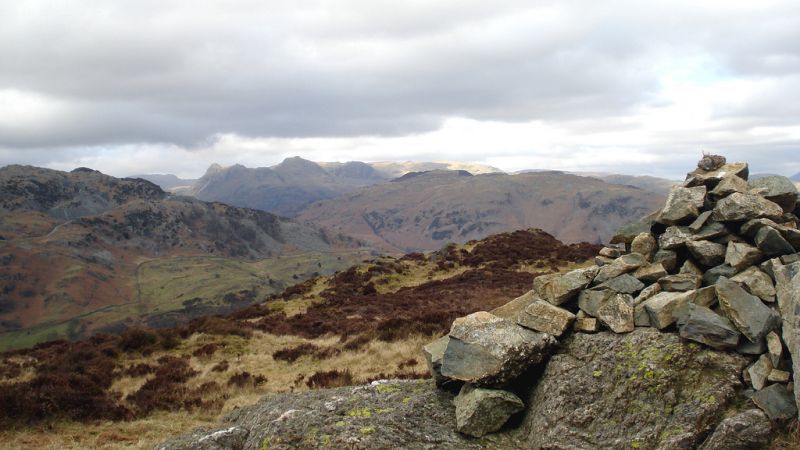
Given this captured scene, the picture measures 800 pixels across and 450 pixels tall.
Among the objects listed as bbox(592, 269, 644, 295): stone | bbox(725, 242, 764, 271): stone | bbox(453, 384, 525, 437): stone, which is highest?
bbox(725, 242, 764, 271): stone

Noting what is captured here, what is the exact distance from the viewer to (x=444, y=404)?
1070cm

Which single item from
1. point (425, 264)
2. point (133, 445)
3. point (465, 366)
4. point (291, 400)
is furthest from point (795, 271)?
point (425, 264)

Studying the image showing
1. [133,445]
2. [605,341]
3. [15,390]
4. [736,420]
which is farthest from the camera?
[15,390]

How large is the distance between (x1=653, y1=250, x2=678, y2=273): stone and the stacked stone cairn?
0.02 m

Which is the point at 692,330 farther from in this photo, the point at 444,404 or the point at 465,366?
the point at 444,404

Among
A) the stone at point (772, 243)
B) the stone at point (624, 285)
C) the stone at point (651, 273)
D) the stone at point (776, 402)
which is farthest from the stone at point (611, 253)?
the stone at point (776, 402)

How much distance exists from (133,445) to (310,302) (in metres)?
30.1

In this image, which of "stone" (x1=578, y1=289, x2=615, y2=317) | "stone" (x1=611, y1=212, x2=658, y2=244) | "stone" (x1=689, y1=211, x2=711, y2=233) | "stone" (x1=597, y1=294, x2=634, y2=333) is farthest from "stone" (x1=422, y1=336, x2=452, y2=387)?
"stone" (x1=689, y1=211, x2=711, y2=233)

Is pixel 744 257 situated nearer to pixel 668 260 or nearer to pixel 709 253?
pixel 709 253

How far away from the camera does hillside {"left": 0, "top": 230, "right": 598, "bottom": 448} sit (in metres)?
17.3

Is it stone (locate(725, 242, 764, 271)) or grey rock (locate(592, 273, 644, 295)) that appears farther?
grey rock (locate(592, 273, 644, 295))

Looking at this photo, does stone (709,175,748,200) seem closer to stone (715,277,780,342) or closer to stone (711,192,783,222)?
stone (711,192,783,222)

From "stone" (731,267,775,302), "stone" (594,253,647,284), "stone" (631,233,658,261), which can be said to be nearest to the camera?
"stone" (731,267,775,302)

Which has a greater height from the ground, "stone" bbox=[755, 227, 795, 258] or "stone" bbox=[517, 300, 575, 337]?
"stone" bbox=[755, 227, 795, 258]
